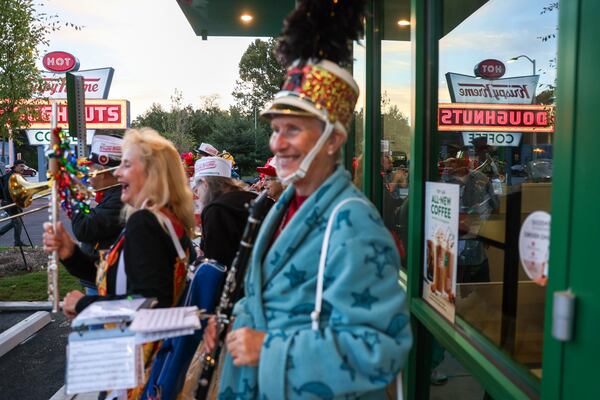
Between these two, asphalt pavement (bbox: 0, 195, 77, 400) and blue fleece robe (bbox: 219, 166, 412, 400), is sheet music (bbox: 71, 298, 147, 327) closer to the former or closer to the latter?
blue fleece robe (bbox: 219, 166, 412, 400)

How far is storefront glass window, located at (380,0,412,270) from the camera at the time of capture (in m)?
3.55

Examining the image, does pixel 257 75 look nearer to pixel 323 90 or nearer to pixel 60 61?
pixel 60 61

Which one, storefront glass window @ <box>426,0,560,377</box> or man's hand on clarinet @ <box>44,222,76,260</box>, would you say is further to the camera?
man's hand on clarinet @ <box>44,222,76,260</box>

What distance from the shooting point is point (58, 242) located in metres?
2.24

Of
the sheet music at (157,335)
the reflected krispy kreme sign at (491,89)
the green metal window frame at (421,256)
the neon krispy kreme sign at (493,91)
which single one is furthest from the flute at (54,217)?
the neon krispy kreme sign at (493,91)

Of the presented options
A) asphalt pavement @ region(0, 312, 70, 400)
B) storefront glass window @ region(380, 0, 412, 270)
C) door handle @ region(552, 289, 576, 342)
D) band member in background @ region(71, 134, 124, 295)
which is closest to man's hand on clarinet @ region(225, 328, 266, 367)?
door handle @ region(552, 289, 576, 342)

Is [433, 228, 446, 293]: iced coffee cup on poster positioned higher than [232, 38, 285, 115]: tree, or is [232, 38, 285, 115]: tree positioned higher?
[232, 38, 285, 115]: tree

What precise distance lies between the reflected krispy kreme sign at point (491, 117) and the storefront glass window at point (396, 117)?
→ 40 centimetres

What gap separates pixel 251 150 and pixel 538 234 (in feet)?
85.9

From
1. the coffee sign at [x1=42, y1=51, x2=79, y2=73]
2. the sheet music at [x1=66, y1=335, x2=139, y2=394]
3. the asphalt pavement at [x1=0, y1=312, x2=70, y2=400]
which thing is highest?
the coffee sign at [x1=42, y1=51, x2=79, y2=73]

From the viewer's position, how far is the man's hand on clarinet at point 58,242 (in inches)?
86.1

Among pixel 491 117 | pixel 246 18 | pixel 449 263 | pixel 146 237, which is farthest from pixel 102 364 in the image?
pixel 246 18

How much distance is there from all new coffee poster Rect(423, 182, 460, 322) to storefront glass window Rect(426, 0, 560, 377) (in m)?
0.01

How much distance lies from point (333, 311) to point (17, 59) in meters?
7.65
